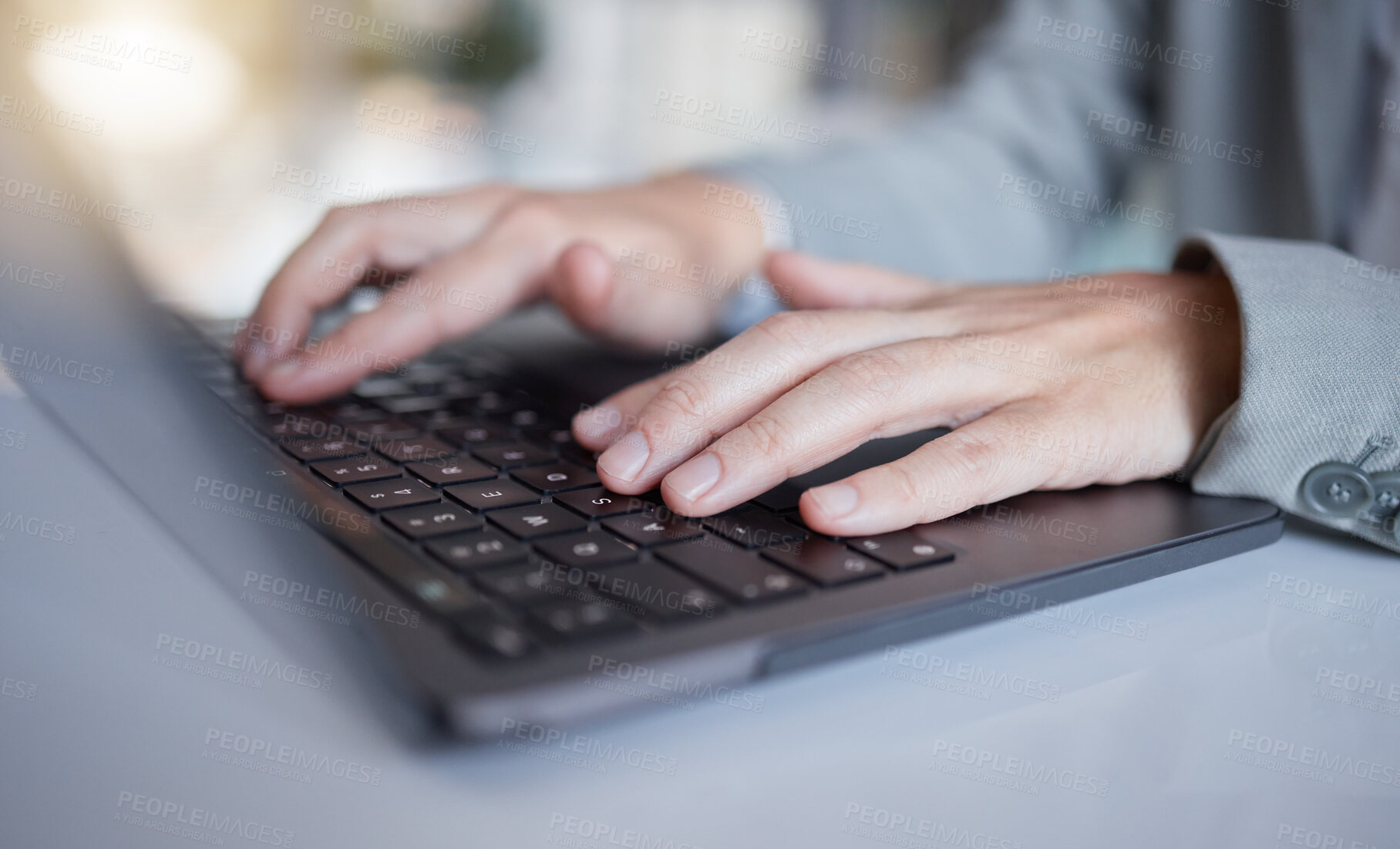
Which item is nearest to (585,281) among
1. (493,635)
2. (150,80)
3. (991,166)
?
(493,635)

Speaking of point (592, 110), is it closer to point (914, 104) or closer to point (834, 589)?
point (914, 104)

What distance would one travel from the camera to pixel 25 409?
56 centimetres

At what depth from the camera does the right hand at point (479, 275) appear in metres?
0.63

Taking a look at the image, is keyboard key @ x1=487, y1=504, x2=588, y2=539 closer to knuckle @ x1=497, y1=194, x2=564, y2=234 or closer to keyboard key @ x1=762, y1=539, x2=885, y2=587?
keyboard key @ x1=762, y1=539, x2=885, y2=587

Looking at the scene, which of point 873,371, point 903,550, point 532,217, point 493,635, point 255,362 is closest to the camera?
point 493,635

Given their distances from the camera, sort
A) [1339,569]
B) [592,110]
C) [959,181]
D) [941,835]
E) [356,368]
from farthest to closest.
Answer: [592,110] < [959,181] < [356,368] < [1339,569] < [941,835]

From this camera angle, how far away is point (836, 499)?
0.41 metres

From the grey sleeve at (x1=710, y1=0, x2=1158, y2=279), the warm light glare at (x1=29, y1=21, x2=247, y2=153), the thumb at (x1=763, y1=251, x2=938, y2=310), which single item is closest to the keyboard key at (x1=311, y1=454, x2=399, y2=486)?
the thumb at (x1=763, y1=251, x2=938, y2=310)

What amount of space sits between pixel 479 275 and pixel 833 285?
0.25 meters

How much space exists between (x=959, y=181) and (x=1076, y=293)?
428mm

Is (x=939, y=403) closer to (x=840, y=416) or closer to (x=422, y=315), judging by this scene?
(x=840, y=416)

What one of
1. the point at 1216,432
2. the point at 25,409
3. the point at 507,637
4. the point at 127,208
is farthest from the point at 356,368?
the point at 127,208

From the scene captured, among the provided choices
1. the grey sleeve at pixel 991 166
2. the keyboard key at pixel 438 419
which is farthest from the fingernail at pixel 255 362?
the grey sleeve at pixel 991 166

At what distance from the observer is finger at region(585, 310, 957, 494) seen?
1.49 ft
